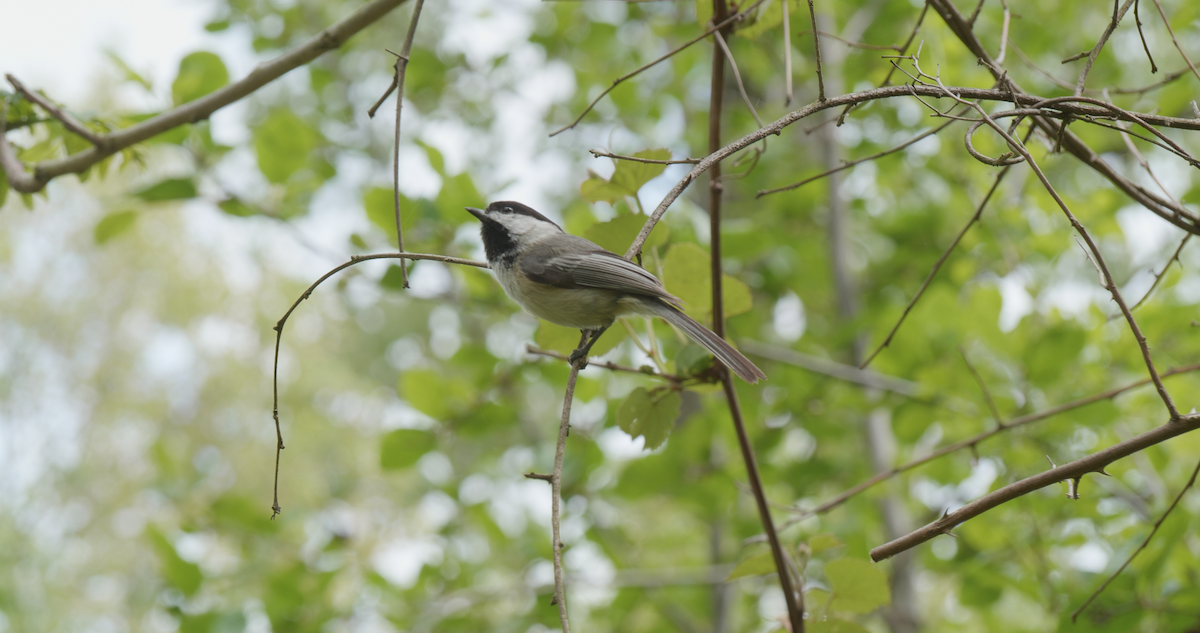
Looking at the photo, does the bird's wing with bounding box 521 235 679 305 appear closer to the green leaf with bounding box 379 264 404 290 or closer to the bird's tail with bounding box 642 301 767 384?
the bird's tail with bounding box 642 301 767 384

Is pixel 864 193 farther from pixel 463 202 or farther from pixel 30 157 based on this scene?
pixel 30 157

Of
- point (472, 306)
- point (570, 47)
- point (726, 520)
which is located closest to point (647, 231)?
point (472, 306)

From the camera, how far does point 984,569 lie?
2.63m

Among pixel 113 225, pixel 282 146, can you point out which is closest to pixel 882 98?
pixel 282 146

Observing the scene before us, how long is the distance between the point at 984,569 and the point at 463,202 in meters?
2.19

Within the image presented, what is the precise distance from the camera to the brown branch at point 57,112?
171 centimetres

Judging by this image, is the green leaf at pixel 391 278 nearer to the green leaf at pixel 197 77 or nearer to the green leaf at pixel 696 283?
the green leaf at pixel 197 77

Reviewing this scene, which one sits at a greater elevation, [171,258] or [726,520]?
[171,258]

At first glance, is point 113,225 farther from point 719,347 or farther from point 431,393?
point 719,347

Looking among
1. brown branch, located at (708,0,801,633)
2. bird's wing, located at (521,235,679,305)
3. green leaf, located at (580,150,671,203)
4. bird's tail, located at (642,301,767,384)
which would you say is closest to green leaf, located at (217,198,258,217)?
bird's wing, located at (521,235,679,305)

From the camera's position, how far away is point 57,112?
5.65 feet

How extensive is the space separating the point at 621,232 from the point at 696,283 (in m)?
0.20

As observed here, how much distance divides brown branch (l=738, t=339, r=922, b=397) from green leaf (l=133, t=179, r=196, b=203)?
2.00 m

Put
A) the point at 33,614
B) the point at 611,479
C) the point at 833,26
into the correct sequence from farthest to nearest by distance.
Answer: the point at 33,614, the point at 833,26, the point at 611,479
